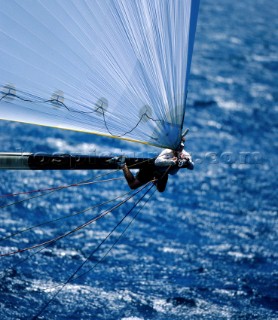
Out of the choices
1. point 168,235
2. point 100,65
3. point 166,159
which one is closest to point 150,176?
point 166,159

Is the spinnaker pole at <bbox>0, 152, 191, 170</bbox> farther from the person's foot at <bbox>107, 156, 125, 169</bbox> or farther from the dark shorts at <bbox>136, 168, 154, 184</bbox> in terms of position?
the dark shorts at <bbox>136, 168, 154, 184</bbox>

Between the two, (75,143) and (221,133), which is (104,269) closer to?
(75,143)

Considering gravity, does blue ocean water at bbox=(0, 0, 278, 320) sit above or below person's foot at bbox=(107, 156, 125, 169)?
below

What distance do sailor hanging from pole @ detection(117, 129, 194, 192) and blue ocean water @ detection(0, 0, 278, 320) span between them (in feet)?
6.39

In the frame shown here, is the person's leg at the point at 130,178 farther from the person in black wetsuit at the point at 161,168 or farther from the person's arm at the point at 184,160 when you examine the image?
the person's arm at the point at 184,160

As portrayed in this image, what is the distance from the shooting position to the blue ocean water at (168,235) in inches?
819

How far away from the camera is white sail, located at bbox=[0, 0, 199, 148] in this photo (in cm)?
1278

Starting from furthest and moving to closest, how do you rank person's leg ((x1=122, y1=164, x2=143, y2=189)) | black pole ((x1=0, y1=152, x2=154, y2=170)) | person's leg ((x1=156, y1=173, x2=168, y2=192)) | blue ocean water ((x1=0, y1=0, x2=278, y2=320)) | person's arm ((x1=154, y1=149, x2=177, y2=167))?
blue ocean water ((x1=0, y1=0, x2=278, y2=320))
person's leg ((x1=156, y1=173, x2=168, y2=192))
person's leg ((x1=122, y1=164, x2=143, y2=189))
person's arm ((x1=154, y1=149, x2=177, y2=167))
black pole ((x1=0, y1=152, x2=154, y2=170))

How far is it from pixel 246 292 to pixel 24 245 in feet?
29.0

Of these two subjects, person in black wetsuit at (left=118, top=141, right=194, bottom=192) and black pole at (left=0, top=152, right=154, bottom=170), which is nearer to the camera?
black pole at (left=0, top=152, right=154, bottom=170)

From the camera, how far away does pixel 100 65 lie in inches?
514

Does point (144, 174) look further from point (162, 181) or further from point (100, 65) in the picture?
point (100, 65)

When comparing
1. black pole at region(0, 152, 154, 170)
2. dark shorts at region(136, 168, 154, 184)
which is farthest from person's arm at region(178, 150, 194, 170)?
black pole at region(0, 152, 154, 170)

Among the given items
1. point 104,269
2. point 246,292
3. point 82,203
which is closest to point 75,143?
point 82,203
